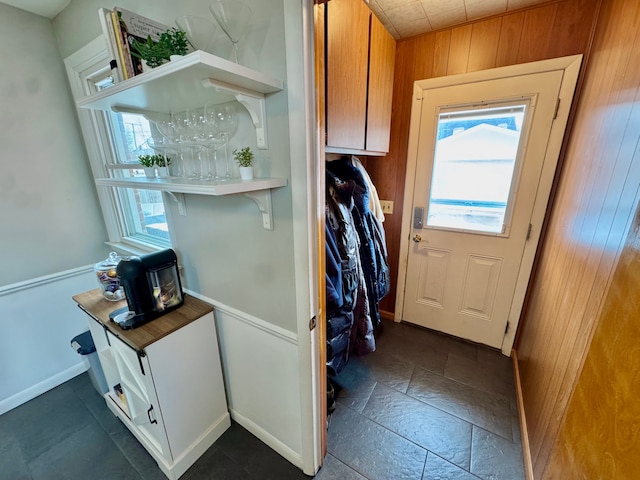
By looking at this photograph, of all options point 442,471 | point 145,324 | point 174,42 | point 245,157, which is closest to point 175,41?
point 174,42

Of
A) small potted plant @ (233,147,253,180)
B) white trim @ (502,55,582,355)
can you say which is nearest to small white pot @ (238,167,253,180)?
small potted plant @ (233,147,253,180)

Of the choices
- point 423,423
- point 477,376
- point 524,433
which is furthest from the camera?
point 477,376

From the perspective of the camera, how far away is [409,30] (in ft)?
5.97

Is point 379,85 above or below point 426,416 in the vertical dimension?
above

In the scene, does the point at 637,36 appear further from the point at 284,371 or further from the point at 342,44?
the point at 284,371

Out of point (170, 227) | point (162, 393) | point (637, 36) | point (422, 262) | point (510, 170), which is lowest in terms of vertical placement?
point (162, 393)

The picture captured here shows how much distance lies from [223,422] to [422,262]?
72.4 inches

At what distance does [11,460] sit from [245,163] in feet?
6.54

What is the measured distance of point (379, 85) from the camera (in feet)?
5.45

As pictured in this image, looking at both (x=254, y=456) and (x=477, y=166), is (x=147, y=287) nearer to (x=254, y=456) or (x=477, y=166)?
(x=254, y=456)

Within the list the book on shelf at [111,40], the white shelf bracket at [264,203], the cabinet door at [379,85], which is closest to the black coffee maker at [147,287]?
the white shelf bracket at [264,203]

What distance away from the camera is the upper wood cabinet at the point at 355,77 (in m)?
1.13

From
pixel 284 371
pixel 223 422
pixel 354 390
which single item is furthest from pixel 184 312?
pixel 354 390

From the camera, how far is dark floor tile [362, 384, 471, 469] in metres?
1.41
